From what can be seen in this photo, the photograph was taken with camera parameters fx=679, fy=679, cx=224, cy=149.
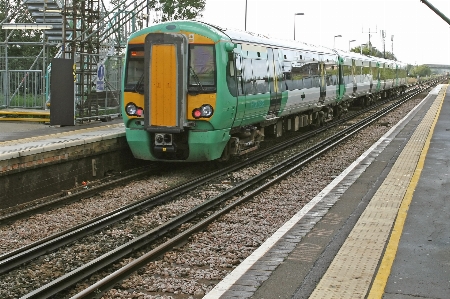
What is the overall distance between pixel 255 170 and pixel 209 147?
6.38 feet

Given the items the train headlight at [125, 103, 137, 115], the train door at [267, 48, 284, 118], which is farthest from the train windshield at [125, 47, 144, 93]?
the train door at [267, 48, 284, 118]

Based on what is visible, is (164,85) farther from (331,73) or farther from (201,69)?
(331,73)

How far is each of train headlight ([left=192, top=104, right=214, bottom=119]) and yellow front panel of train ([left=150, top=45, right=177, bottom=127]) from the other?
39cm

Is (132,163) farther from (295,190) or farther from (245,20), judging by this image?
(245,20)

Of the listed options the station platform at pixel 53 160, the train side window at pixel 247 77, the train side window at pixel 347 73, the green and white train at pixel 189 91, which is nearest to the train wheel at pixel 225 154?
the green and white train at pixel 189 91

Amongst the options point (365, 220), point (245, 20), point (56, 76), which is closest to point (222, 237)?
point (365, 220)

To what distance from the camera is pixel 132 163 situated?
48.7 ft

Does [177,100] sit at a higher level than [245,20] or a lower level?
lower

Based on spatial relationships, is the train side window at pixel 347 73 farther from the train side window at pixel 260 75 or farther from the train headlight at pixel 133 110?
the train headlight at pixel 133 110

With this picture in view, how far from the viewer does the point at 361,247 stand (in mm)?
7273

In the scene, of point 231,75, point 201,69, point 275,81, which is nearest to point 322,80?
point 275,81

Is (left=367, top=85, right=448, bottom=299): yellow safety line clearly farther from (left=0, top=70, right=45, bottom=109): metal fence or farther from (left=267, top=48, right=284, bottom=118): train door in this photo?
(left=0, top=70, right=45, bottom=109): metal fence

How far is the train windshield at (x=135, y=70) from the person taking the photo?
13.2 metres

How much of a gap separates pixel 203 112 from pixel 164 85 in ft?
2.91
